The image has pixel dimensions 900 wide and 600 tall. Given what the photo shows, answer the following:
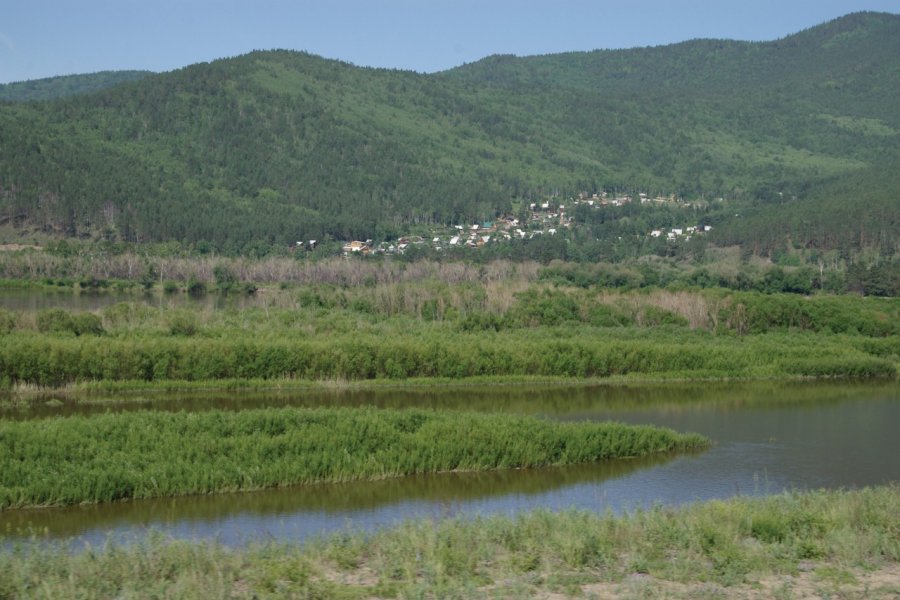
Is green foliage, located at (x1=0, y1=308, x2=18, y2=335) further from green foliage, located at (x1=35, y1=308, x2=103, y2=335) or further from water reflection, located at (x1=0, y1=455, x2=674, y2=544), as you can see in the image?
water reflection, located at (x1=0, y1=455, x2=674, y2=544)

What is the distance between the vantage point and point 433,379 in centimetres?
4566

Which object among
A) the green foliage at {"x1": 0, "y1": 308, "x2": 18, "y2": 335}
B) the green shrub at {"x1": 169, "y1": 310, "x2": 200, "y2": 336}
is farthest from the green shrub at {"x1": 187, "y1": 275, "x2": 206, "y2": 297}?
the green foliage at {"x1": 0, "y1": 308, "x2": 18, "y2": 335}

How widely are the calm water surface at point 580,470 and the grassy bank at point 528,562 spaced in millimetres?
1698

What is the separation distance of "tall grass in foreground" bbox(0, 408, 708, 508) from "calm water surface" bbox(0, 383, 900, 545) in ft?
1.63

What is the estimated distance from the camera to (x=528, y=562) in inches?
607

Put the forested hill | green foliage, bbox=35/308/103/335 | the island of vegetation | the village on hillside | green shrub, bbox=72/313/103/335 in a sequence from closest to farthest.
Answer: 1. the island of vegetation
2. green foliage, bbox=35/308/103/335
3. green shrub, bbox=72/313/103/335
4. the village on hillside
5. the forested hill

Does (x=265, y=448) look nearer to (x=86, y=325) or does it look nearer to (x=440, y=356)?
(x=440, y=356)

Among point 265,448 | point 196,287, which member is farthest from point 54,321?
point 196,287

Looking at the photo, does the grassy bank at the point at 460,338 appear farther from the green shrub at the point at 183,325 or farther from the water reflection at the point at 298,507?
the water reflection at the point at 298,507

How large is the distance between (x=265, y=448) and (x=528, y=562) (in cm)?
1348

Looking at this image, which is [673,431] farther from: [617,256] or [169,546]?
[617,256]

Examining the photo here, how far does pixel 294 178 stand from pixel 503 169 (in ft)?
120

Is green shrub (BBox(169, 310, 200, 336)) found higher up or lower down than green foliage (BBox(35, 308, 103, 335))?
lower down

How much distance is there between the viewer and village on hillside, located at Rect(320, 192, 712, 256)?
131875 millimetres
